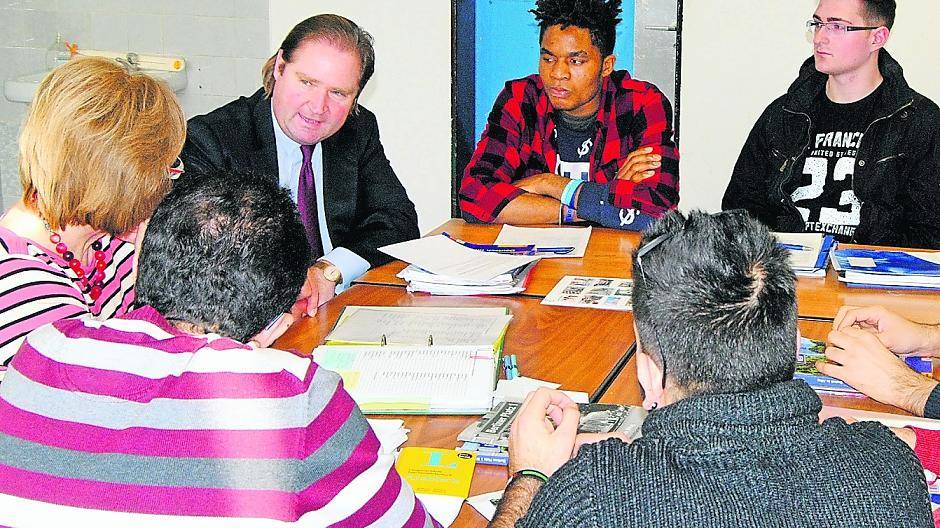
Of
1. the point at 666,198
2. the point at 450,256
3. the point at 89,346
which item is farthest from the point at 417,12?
the point at 89,346

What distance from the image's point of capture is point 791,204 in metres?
3.54

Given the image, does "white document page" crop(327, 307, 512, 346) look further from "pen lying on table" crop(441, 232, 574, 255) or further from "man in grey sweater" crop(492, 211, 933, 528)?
"man in grey sweater" crop(492, 211, 933, 528)

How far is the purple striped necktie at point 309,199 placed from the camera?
293 centimetres

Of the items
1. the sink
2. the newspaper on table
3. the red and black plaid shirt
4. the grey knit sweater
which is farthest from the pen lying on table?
the sink

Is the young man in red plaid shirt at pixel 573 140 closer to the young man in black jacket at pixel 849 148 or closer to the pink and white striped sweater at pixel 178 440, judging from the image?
the young man in black jacket at pixel 849 148

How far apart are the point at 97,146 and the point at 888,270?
1.84 metres

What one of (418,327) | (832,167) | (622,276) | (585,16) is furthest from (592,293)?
(832,167)

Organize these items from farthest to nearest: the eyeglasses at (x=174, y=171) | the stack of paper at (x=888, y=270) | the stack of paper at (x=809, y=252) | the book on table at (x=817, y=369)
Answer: the stack of paper at (x=809, y=252) → the stack of paper at (x=888, y=270) → the book on table at (x=817, y=369) → the eyeglasses at (x=174, y=171)

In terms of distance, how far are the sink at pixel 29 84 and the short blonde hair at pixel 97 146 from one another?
2760 mm

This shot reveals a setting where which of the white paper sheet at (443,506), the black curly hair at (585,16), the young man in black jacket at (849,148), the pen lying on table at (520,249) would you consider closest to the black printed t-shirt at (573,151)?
the black curly hair at (585,16)

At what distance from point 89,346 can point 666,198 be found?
2.29 m

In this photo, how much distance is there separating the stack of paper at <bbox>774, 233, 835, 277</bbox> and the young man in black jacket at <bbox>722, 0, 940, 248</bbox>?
584 mm

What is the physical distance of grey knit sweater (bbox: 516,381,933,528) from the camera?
1085 millimetres

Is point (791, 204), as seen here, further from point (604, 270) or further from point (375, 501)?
point (375, 501)
